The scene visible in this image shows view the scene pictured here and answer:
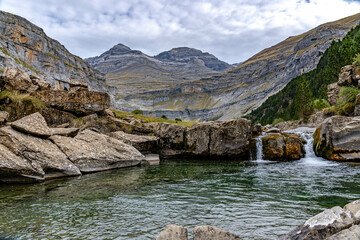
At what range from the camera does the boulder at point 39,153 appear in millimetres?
21078

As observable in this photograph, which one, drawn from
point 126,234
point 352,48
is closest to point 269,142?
point 126,234

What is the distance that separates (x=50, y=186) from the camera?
1967 centimetres

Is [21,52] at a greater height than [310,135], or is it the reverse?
[21,52]

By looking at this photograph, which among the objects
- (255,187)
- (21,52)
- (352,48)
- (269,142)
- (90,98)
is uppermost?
(21,52)

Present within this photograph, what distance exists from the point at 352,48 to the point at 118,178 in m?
80.9

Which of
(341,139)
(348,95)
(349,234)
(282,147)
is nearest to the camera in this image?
(349,234)

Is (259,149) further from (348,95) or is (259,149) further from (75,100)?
(75,100)

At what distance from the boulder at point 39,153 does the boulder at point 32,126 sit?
46cm

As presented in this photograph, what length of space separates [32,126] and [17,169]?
5.80 metres

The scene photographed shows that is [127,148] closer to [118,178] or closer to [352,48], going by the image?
[118,178]

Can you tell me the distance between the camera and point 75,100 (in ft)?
123

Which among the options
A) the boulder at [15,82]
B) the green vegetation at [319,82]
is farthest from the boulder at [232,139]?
the boulder at [15,82]

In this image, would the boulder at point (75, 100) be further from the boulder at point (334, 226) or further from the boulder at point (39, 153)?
the boulder at point (334, 226)

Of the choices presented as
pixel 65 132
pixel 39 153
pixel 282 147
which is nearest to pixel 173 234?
pixel 39 153
